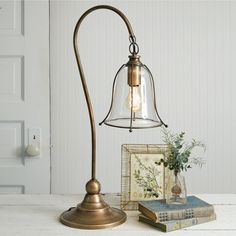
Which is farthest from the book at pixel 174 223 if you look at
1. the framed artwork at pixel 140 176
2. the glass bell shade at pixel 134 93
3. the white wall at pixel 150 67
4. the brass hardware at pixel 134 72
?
the white wall at pixel 150 67

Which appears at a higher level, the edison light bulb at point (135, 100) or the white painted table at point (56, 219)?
the edison light bulb at point (135, 100)

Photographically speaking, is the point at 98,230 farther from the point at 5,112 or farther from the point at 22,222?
the point at 5,112

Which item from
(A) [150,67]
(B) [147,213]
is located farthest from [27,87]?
(B) [147,213]

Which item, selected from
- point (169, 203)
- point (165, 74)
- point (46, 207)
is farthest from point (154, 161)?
point (165, 74)

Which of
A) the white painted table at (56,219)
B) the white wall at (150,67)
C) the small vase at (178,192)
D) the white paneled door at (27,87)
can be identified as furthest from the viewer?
the white wall at (150,67)

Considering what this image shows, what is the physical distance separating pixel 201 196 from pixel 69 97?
3.19 ft

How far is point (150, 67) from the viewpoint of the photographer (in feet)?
7.94

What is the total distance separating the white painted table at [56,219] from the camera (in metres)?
1.36

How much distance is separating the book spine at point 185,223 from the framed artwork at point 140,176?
0.60 feet

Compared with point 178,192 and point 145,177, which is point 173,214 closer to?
point 178,192

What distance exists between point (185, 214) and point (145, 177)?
216mm

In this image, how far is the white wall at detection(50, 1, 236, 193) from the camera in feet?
7.91

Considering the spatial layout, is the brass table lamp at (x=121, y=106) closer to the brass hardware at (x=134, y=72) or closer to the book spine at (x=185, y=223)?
the brass hardware at (x=134, y=72)

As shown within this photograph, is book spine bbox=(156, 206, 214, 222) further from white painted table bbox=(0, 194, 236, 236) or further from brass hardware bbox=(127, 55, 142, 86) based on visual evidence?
brass hardware bbox=(127, 55, 142, 86)
